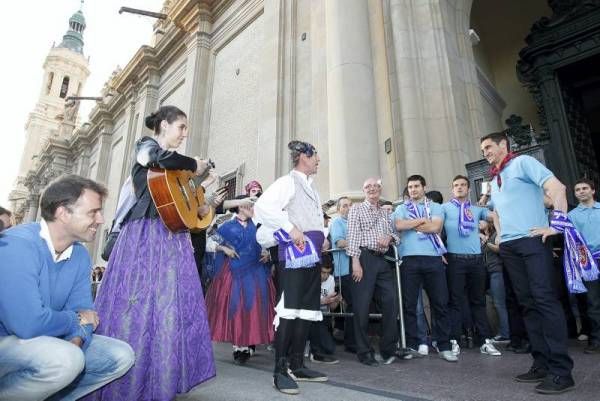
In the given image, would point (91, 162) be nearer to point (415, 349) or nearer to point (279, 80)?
point (279, 80)

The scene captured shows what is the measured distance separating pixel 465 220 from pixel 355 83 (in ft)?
12.7

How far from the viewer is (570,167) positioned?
8.17 m

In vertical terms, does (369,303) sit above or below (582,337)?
above

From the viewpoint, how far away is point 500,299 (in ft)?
18.2

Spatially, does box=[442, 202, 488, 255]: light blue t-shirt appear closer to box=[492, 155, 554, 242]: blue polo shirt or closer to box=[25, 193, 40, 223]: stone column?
box=[492, 155, 554, 242]: blue polo shirt

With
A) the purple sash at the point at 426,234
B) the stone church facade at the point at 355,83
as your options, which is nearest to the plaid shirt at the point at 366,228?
the purple sash at the point at 426,234

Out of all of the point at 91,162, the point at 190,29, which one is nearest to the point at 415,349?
the point at 190,29

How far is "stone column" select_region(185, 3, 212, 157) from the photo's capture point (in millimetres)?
15078

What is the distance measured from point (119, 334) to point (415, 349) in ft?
11.1

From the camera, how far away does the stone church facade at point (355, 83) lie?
7.42 meters

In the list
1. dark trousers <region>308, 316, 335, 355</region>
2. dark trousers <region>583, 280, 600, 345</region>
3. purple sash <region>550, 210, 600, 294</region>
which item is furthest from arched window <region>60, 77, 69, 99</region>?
purple sash <region>550, 210, 600, 294</region>

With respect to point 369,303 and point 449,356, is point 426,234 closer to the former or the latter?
point 369,303

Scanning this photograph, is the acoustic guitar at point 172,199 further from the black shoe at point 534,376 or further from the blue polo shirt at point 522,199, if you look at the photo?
the black shoe at point 534,376

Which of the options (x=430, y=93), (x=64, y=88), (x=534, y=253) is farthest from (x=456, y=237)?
(x=64, y=88)
